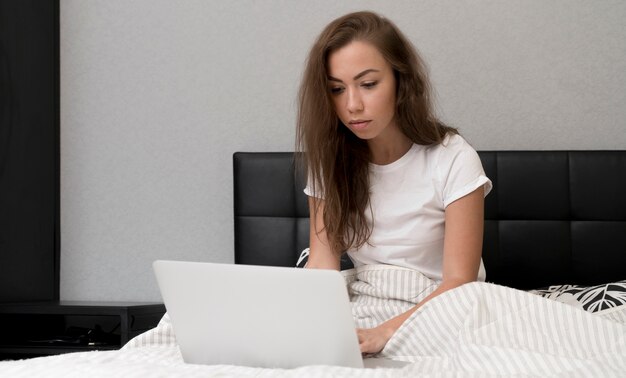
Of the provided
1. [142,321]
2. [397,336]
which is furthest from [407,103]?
[142,321]

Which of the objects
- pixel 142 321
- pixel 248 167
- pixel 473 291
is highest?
pixel 248 167

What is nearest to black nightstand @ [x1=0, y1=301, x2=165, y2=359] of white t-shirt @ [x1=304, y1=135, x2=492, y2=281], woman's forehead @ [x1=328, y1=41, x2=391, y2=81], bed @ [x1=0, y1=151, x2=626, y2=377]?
bed @ [x1=0, y1=151, x2=626, y2=377]

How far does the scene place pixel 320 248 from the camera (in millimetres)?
2107

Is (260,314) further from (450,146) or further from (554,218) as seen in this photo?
(554,218)

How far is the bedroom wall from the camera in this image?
2.80 metres

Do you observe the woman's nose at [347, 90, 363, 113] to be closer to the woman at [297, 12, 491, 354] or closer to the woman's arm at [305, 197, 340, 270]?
the woman at [297, 12, 491, 354]

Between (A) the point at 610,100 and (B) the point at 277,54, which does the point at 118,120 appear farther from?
(A) the point at 610,100

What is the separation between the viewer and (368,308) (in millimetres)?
1847

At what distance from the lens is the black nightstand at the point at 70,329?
2.69m

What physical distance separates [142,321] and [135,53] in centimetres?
106

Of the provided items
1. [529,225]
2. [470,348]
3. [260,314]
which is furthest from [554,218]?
[260,314]

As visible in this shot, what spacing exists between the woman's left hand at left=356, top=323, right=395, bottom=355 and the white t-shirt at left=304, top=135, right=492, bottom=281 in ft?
1.44

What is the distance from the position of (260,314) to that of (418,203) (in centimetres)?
83

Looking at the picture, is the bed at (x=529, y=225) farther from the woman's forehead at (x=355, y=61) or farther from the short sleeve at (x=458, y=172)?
the woman's forehead at (x=355, y=61)
